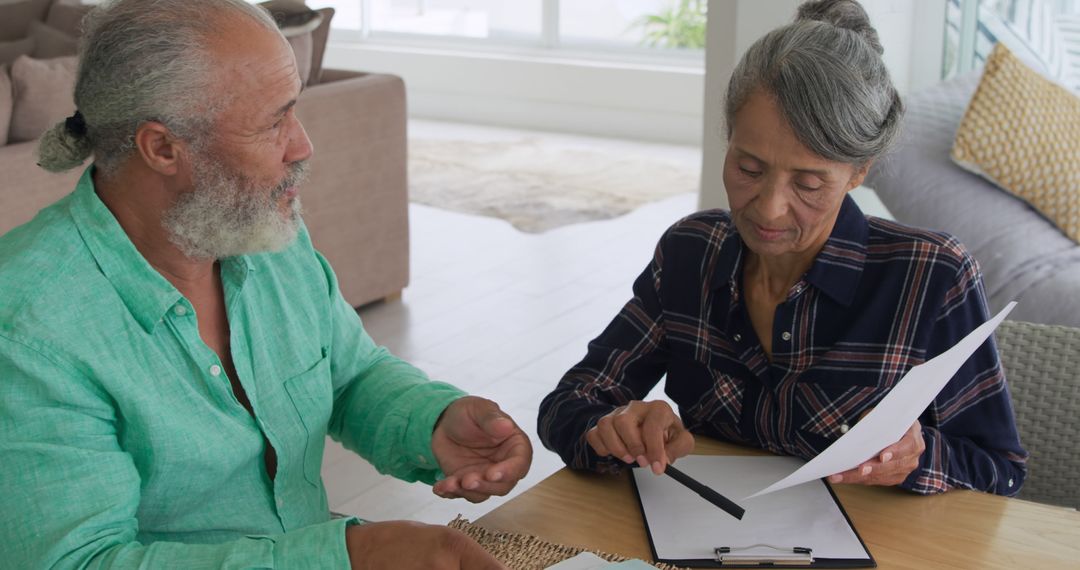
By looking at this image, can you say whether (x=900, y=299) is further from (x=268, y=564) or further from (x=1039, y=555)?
(x=268, y=564)

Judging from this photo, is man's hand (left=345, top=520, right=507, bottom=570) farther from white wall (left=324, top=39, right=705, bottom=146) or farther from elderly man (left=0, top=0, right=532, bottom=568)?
white wall (left=324, top=39, right=705, bottom=146)

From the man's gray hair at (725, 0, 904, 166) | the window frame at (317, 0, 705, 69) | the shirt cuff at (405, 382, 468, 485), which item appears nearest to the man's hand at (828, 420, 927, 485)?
the man's gray hair at (725, 0, 904, 166)

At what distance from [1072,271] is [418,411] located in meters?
2.05

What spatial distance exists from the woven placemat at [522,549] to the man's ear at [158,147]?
0.50 meters

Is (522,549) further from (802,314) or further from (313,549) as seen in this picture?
(802,314)

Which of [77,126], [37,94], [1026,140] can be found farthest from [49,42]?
[77,126]

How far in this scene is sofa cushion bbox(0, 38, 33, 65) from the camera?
500 centimetres

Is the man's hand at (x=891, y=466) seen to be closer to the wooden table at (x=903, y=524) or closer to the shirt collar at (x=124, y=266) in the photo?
the wooden table at (x=903, y=524)

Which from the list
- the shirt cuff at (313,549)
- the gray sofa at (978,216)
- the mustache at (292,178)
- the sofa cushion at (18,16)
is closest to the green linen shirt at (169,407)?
the shirt cuff at (313,549)

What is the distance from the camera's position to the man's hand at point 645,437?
1363mm

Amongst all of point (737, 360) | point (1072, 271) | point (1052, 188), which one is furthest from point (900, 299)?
point (1052, 188)

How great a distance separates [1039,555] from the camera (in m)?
1.24

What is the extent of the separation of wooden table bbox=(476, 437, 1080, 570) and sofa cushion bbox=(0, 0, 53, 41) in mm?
4920

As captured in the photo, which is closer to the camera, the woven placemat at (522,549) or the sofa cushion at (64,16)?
the woven placemat at (522,549)
